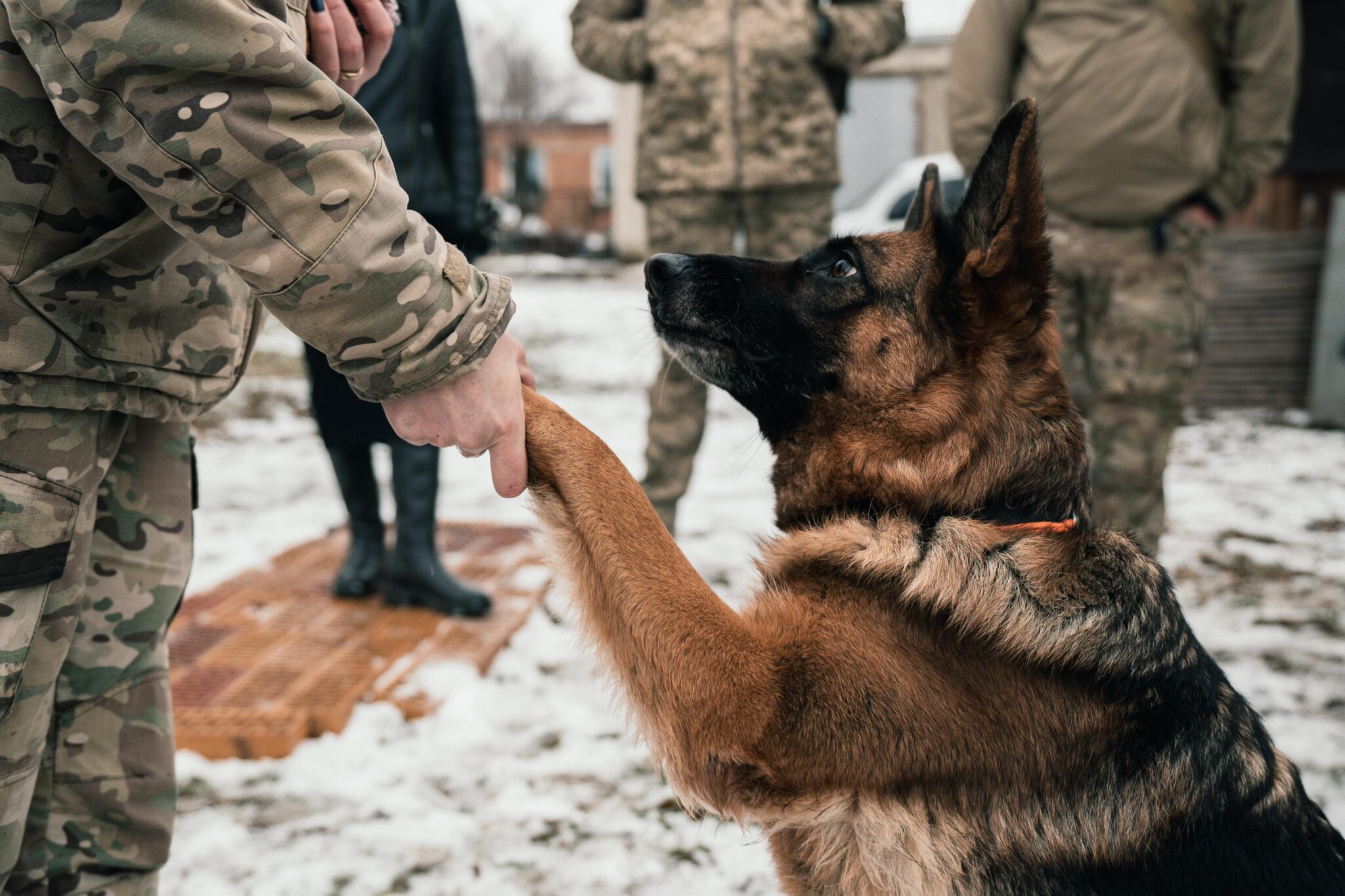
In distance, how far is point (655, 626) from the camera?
A: 5.06ft

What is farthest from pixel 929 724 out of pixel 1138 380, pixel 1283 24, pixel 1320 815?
pixel 1283 24

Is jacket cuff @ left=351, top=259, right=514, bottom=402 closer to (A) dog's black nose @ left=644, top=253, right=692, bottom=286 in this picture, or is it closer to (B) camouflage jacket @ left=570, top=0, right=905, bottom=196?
(A) dog's black nose @ left=644, top=253, right=692, bottom=286

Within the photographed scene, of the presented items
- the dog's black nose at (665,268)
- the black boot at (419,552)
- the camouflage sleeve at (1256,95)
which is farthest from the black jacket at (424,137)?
the camouflage sleeve at (1256,95)

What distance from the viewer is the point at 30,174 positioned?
45.9 inches

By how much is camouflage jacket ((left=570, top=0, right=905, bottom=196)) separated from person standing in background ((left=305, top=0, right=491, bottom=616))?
2.48ft

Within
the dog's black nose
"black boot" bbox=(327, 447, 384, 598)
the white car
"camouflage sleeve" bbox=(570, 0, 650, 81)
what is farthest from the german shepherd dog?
the white car

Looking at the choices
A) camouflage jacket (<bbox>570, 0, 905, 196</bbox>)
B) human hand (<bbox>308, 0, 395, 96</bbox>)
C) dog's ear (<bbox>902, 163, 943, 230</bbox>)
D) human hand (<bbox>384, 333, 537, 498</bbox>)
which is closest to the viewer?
human hand (<bbox>384, 333, 537, 498</bbox>)

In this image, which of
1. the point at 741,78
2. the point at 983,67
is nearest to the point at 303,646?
the point at 741,78

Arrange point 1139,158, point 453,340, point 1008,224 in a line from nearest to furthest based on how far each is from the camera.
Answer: point 453,340 → point 1008,224 → point 1139,158

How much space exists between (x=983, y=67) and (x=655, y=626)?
323 centimetres

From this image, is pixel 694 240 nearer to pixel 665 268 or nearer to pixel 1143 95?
pixel 1143 95

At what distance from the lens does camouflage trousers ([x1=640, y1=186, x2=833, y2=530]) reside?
403cm

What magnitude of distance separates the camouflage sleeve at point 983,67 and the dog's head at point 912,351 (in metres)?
1.88

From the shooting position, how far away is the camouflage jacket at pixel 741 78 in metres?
4.03
